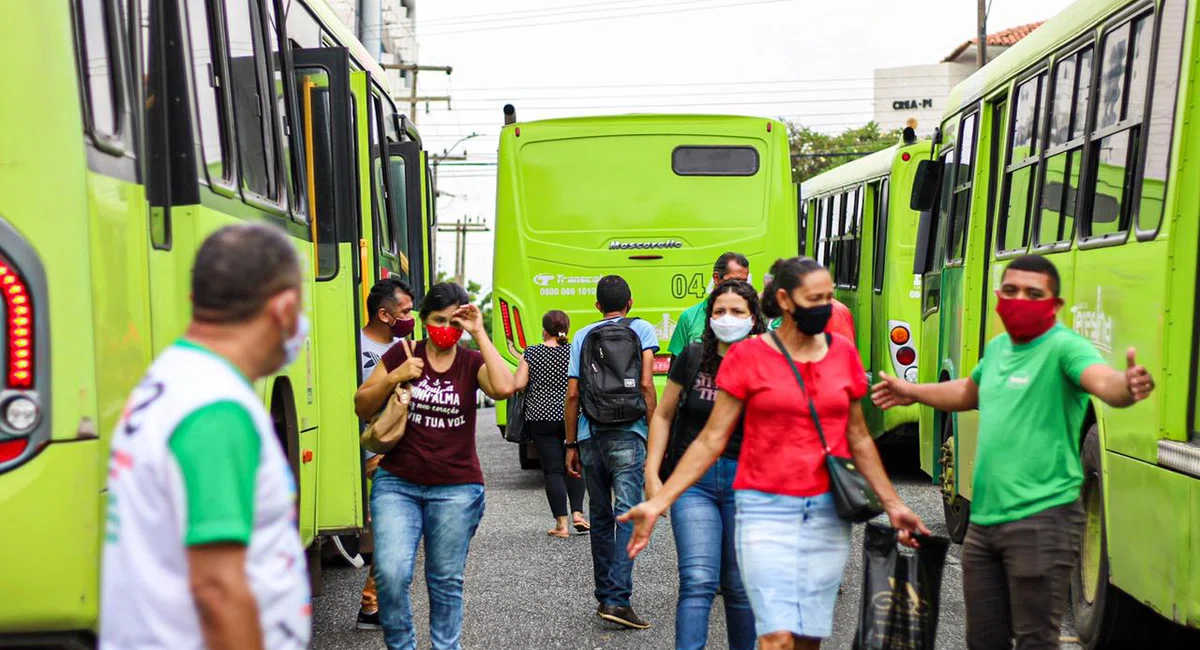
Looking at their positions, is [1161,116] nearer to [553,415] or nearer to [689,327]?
[689,327]

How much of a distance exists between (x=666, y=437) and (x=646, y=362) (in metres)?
2.16

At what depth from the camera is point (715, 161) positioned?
14.4 meters

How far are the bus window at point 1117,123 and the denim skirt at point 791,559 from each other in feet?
8.00

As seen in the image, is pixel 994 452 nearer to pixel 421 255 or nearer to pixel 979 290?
pixel 979 290

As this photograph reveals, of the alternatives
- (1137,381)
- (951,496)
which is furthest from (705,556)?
(951,496)

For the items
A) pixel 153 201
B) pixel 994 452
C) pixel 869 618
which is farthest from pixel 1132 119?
pixel 153 201

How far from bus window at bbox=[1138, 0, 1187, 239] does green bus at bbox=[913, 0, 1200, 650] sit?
0.5 inches

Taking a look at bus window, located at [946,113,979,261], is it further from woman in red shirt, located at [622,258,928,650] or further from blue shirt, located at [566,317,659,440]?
woman in red shirt, located at [622,258,928,650]

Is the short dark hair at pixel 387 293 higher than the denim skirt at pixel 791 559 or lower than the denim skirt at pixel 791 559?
higher

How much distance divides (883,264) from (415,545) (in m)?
10.2

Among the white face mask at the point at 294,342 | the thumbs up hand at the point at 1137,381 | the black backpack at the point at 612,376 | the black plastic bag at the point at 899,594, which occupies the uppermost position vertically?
the white face mask at the point at 294,342

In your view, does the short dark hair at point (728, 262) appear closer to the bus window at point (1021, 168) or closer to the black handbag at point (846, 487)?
the bus window at point (1021, 168)

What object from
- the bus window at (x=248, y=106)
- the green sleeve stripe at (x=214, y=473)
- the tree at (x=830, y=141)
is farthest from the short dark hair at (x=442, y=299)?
the tree at (x=830, y=141)

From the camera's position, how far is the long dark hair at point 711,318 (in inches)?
241
